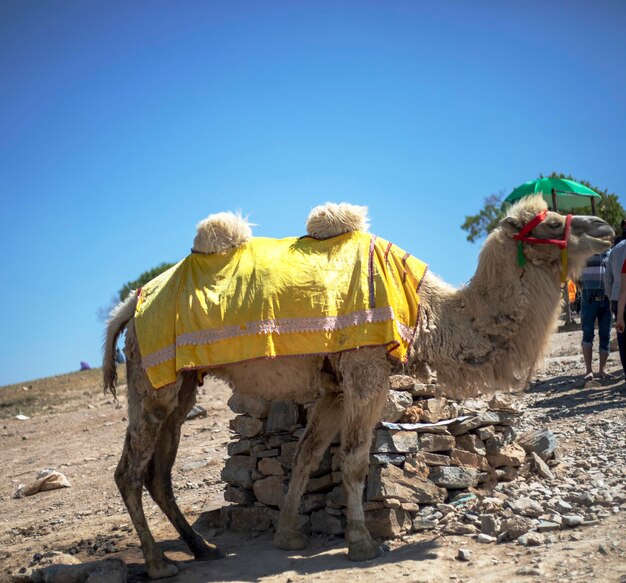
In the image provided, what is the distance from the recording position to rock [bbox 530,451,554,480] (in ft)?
22.9

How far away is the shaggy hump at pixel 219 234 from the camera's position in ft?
20.6

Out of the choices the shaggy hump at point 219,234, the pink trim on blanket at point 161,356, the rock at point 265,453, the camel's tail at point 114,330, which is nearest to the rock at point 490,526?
the rock at point 265,453

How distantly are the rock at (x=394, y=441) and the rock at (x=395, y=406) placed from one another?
0.16 meters

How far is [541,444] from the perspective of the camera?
732 cm

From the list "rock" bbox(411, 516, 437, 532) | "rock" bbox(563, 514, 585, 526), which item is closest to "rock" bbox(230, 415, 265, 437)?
"rock" bbox(411, 516, 437, 532)

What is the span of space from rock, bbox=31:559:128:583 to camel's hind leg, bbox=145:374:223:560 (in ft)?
2.49

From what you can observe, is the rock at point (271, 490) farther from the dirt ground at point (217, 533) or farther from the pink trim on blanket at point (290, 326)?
the pink trim on blanket at point (290, 326)

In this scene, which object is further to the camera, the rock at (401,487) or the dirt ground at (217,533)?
the rock at (401,487)

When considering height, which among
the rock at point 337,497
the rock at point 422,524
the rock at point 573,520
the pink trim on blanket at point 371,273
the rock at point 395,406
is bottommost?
the rock at point 422,524

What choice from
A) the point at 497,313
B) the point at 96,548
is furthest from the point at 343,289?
the point at 96,548

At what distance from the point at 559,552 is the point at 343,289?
2.56 metres

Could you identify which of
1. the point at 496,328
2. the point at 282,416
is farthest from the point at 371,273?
the point at 282,416

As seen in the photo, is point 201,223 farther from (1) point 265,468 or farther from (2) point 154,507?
(2) point 154,507

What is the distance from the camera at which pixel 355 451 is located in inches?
226
